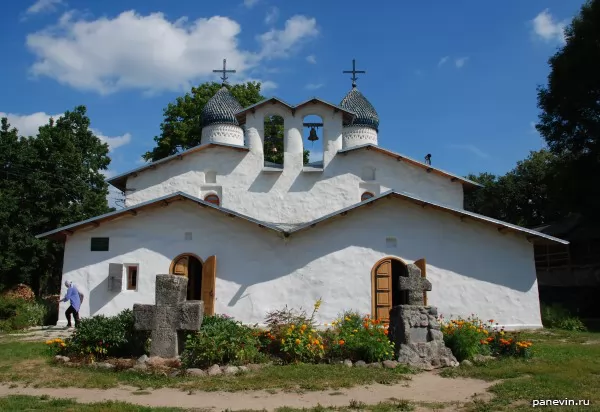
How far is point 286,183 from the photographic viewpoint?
1952 cm

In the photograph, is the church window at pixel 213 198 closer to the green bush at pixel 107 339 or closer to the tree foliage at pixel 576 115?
the green bush at pixel 107 339

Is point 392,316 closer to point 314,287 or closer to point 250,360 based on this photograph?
point 250,360

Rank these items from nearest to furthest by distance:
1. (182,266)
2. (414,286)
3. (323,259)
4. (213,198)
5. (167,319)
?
(167,319) < (414,286) < (323,259) < (182,266) < (213,198)

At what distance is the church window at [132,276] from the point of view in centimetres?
1574

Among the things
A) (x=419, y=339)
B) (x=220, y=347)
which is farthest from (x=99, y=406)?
(x=419, y=339)

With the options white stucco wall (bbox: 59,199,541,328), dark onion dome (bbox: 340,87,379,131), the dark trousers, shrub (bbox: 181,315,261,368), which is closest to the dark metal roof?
white stucco wall (bbox: 59,199,541,328)

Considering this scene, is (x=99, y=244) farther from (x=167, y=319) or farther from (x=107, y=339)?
(x=167, y=319)

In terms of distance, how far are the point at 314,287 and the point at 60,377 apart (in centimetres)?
817

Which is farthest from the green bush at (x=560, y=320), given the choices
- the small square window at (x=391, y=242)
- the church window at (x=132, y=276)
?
the church window at (x=132, y=276)

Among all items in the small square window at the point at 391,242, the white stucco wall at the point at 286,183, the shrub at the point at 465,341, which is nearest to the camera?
the shrub at the point at 465,341

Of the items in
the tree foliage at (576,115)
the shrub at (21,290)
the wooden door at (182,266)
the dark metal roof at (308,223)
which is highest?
the tree foliage at (576,115)

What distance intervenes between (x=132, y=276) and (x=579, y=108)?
18.1 metres

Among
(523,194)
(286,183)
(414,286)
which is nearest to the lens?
(414,286)

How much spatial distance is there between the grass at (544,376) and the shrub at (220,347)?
133 inches
